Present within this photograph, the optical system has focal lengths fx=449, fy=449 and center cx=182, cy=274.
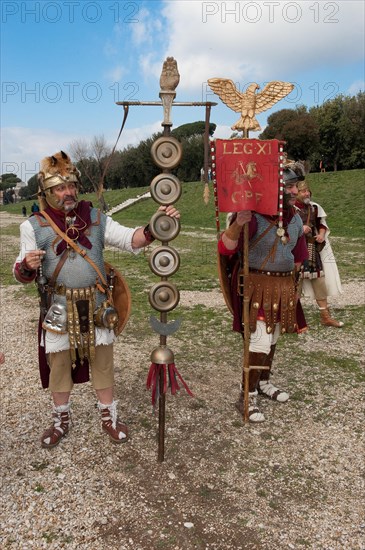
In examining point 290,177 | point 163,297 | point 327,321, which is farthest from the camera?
point 327,321

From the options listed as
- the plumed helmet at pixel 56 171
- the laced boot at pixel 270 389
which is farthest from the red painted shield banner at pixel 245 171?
the laced boot at pixel 270 389

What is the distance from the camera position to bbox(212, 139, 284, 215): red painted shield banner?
3.19m

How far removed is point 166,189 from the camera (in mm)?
2930

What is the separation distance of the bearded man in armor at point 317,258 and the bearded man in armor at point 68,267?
3196 mm

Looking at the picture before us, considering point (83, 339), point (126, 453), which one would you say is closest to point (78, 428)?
point (126, 453)

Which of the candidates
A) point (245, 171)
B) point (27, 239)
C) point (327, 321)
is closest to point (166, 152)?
point (245, 171)

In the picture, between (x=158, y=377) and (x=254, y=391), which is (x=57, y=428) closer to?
(x=158, y=377)

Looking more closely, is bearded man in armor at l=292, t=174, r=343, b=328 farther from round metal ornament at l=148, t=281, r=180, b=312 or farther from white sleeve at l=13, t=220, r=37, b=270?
white sleeve at l=13, t=220, r=37, b=270

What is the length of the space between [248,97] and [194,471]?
2.69 meters

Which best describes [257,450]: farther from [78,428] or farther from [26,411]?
[26,411]

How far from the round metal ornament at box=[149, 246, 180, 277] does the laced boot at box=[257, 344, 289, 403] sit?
1.50 meters

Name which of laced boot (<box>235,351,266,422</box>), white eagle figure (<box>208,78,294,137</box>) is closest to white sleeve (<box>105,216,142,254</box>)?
white eagle figure (<box>208,78,294,137</box>)

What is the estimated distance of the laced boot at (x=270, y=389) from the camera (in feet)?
13.3

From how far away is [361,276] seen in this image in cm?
959
